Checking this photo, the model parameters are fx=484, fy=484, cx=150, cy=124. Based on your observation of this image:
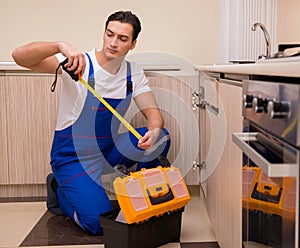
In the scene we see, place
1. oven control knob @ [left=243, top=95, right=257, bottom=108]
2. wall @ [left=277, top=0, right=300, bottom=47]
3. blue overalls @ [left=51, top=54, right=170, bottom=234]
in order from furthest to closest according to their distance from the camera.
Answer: wall @ [left=277, top=0, right=300, bottom=47] < blue overalls @ [left=51, top=54, right=170, bottom=234] < oven control knob @ [left=243, top=95, right=257, bottom=108]

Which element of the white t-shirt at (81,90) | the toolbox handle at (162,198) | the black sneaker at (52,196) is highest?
the white t-shirt at (81,90)

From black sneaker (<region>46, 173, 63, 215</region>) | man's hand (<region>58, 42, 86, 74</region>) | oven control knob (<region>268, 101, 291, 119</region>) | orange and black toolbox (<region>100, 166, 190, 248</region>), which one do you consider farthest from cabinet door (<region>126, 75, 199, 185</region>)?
oven control knob (<region>268, 101, 291, 119</region>)

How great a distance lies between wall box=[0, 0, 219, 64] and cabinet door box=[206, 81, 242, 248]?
43.2 inches

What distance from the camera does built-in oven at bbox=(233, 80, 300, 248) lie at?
798 millimetres

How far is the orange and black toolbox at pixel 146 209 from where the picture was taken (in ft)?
6.18

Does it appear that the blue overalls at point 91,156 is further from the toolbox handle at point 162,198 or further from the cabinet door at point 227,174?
the cabinet door at point 227,174

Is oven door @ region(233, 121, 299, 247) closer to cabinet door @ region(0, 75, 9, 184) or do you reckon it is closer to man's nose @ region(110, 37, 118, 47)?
man's nose @ region(110, 37, 118, 47)

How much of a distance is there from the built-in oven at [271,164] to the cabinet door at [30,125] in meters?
1.59

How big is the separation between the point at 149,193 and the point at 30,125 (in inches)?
41.6

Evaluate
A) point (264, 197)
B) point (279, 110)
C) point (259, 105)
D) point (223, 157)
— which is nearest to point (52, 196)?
point (223, 157)

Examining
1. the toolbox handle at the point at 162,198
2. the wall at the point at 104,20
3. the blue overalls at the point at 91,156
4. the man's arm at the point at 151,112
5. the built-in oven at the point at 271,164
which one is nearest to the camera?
the built-in oven at the point at 271,164

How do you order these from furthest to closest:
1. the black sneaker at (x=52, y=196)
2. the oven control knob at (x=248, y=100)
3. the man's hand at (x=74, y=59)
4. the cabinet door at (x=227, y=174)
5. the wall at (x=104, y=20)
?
1. the wall at (x=104, y=20)
2. the black sneaker at (x=52, y=196)
3. the man's hand at (x=74, y=59)
4. the cabinet door at (x=227, y=174)
5. the oven control knob at (x=248, y=100)

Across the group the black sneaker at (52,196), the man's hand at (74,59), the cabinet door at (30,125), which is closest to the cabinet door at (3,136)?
the cabinet door at (30,125)

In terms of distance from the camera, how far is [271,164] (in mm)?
812
